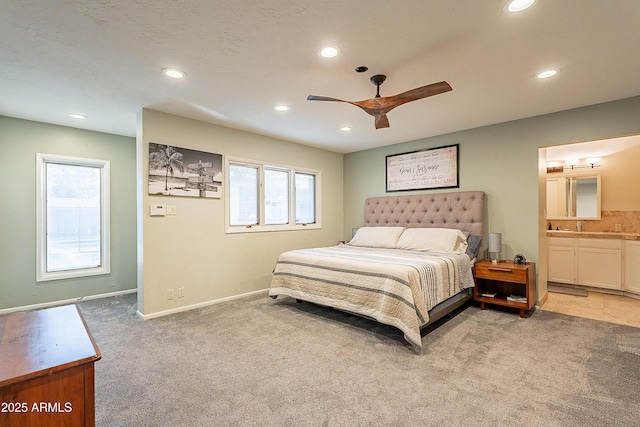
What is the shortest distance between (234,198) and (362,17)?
10.2ft

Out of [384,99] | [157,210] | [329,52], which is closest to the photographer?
[329,52]

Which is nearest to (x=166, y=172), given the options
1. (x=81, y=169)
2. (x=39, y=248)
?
(x=81, y=169)

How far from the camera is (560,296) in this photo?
4.33m

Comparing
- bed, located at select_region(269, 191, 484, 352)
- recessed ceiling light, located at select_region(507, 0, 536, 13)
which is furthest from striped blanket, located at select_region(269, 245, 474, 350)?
recessed ceiling light, located at select_region(507, 0, 536, 13)

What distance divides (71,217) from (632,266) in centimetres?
772

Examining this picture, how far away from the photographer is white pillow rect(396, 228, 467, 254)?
3.85 m

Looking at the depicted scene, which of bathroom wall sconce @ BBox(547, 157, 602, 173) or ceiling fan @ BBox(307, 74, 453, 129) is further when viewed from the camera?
bathroom wall sconce @ BBox(547, 157, 602, 173)

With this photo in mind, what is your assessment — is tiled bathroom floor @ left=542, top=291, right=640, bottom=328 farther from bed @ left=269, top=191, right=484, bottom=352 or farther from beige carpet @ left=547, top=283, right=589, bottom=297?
bed @ left=269, top=191, right=484, bottom=352

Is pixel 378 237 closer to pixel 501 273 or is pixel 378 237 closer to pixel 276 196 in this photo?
pixel 501 273

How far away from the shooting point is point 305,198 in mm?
5422

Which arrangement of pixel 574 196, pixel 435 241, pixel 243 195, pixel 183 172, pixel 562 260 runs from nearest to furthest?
pixel 183 172 → pixel 435 241 → pixel 243 195 → pixel 562 260 → pixel 574 196

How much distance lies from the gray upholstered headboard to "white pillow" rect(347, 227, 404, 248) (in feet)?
1.12

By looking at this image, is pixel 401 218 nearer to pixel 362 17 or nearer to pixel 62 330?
pixel 362 17

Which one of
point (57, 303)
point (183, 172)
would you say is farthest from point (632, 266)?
point (57, 303)
